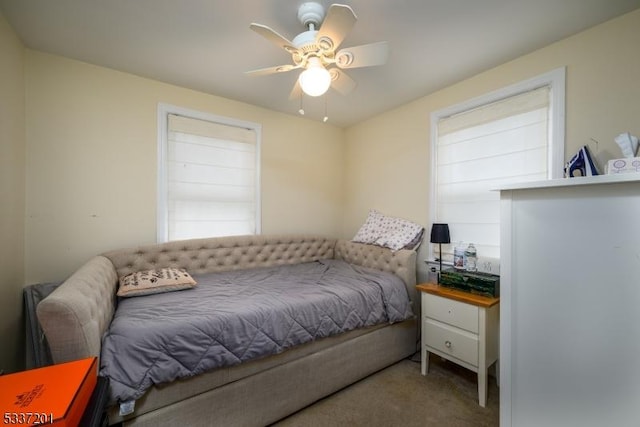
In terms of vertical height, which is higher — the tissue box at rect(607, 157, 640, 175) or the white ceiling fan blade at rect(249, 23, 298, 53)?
the white ceiling fan blade at rect(249, 23, 298, 53)

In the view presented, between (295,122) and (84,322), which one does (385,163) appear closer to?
(295,122)

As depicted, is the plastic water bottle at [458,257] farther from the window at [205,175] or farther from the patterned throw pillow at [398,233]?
the window at [205,175]

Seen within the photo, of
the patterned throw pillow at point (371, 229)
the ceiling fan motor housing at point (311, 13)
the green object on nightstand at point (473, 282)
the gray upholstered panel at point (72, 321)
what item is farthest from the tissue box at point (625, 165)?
the gray upholstered panel at point (72, 321)

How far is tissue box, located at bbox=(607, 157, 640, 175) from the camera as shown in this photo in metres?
1.14

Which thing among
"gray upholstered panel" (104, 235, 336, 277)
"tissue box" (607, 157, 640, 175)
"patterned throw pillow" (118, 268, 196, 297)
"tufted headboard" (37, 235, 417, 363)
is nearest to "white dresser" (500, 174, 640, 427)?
"tissue box" (607, 157, 640, 175)

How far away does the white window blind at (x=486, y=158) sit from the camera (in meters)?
1.94

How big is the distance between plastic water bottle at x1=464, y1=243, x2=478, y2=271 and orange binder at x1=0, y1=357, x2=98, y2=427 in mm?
2461

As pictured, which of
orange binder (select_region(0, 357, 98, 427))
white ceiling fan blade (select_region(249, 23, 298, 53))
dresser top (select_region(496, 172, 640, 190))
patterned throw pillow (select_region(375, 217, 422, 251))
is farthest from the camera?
patterned throw pillow (select_region(375, 217, 422, 251))

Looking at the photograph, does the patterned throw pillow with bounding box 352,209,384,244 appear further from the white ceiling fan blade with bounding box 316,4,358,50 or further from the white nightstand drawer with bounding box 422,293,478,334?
the white ceiling fan blade with bounding box 316,4,358,50

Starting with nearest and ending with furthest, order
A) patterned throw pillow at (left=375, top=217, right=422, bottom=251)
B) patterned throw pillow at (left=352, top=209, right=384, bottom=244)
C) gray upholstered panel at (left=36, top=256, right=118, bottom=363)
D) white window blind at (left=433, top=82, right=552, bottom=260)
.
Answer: gray upholstered panel at (left=36, top=256, right=118, bottom=363)
white window blind at (left=433, top=82, right=552, bottom=260)
patterned throw pillow at (left=375, top=217, right=422, bottom=251)
patterned throw pillow at (left=352, top=209, right=384, bottom=244)

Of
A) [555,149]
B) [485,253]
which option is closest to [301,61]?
[555,149]

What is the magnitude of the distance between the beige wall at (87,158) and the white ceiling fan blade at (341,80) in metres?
1.51

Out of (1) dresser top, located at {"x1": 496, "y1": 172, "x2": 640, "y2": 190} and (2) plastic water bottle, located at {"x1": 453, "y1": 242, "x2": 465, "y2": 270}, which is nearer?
(1) dresser top, located at {"x1": 496, "y1": 172, "x2": 640, "y2": 190}

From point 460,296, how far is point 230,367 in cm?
162
